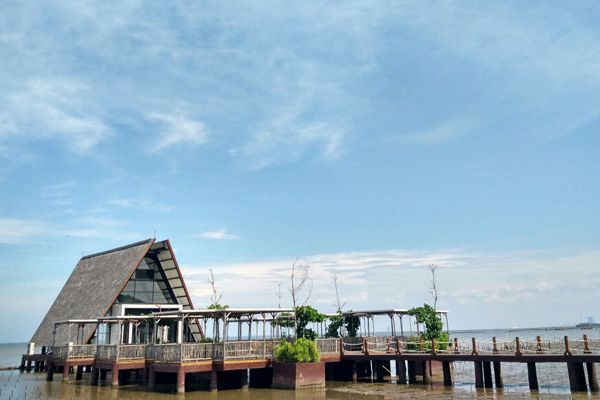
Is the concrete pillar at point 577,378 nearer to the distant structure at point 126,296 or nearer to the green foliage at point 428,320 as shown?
the green foliage at point 428,320

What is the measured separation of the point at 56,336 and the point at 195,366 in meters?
23.3

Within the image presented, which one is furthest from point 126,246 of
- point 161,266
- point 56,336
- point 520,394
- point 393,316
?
point 520,394

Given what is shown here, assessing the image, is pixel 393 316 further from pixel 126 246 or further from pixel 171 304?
pixel 126 246

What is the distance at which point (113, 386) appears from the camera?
30406mm

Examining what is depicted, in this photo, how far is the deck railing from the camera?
35.2 m

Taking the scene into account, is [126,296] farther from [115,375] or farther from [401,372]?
[401,372]

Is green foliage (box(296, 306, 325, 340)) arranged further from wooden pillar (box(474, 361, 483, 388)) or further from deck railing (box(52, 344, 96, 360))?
deck railing (box(52, 344, 96, 360))

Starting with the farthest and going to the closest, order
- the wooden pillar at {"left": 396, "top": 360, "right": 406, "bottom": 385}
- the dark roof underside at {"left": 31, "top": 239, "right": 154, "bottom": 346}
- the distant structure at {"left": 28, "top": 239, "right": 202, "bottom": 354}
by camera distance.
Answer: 1. the dark roof underside at {"left": 31, "top": 239, "right": 154, "bottom": 346}
2. the distant structure at {"left": 28, "top": 239, "right": 202, "bottom": 354}
3. the wooden pillar at {"left": 396, "top": 360, "right": 406, "bottom": 385}

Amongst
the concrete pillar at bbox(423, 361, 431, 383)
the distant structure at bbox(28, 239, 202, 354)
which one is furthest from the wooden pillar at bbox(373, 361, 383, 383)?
the distant structure at bbox(28, 239, 202, 354)

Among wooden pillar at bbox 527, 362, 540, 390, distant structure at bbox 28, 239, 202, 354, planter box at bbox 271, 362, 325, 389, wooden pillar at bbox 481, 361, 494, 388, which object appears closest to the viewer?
wooden pillar at bbox 527, 362, 540, 390

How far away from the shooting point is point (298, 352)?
27500mm

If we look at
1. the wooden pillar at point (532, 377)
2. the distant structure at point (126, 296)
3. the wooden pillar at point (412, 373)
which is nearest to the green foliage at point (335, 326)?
the wooden pillar at point (412, 373)

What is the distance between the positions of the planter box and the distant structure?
14662 millimetres

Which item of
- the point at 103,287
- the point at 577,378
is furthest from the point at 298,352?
the point at 103,287
